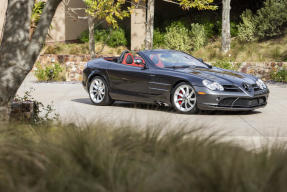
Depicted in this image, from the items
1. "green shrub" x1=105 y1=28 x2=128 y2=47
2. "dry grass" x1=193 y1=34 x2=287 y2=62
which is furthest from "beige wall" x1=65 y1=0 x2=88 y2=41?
"dry grass" x1=193 y1=34 x2=287 y2=62

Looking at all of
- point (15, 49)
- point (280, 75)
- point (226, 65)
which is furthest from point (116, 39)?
point (15, 49)

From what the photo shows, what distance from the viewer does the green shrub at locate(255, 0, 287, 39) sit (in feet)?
92.8

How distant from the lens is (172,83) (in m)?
11.9

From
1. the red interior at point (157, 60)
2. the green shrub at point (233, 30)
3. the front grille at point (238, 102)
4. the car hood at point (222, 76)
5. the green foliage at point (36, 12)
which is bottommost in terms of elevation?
the front grille at point (238, 102)

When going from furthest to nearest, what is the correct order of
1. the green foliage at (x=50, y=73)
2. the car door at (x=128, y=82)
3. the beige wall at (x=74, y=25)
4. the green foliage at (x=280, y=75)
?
the beige wall at (x=74, y=25) → the green foliage at (x=50, y=73) → the green foliage at (x=280, y=75) → the car door at (x=128, y=82)

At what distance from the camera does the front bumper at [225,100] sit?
11273 millimetres

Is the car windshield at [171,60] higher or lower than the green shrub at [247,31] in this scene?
lower

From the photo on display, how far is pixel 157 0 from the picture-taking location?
3575 cm

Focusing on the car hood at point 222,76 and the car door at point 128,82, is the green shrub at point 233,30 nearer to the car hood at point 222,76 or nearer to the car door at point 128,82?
the car door at point 128,82

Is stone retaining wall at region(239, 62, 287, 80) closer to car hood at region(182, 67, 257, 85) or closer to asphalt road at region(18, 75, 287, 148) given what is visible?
asphalt road at region(18, 75, 287, 148)

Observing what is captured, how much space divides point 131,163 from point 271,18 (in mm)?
24652

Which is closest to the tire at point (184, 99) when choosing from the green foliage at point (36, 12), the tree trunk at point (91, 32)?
the tree trunk at point (91, 32)

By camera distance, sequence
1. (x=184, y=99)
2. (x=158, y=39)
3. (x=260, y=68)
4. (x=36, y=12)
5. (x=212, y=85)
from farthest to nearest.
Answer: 1. (x=158, y=39)
2. (x=36, y=12)
3. (x=260, y=68)
4. (x=184, y=99)
5. (x=212, y=85)

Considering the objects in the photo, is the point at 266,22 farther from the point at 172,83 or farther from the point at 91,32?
the point at 172,83
